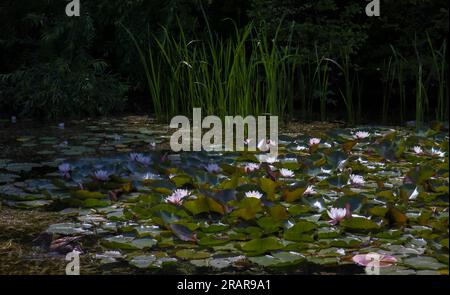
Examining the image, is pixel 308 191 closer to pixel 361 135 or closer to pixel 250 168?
pixel 250 168

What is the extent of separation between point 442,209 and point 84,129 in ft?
9.78

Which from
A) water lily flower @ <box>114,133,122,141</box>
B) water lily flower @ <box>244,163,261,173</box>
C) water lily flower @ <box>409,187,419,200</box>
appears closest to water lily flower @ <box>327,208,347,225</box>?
water lily flower @ <box>409,187,419,200</box>

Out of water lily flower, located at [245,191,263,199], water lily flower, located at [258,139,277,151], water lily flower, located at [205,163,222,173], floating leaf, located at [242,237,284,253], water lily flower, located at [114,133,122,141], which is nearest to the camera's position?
floating leaf, located at [242,237,284,253]

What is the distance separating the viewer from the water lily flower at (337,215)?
257 centimetres

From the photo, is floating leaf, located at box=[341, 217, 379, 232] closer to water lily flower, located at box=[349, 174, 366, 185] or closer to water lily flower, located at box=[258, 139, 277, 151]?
water lily flower, located at box=[349, 174, 366, 185]

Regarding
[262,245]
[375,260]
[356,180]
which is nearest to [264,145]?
[356,180]

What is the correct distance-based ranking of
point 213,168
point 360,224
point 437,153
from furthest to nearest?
point 437,153
point 213,168
point 360,224

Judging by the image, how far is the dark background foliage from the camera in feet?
18.8

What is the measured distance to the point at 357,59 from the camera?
255 inches

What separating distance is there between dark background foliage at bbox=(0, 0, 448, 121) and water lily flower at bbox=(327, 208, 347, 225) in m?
3.15

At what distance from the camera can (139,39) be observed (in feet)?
19.7

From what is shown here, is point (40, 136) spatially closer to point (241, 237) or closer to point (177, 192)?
point (177, 192)

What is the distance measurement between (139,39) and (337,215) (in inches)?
151
